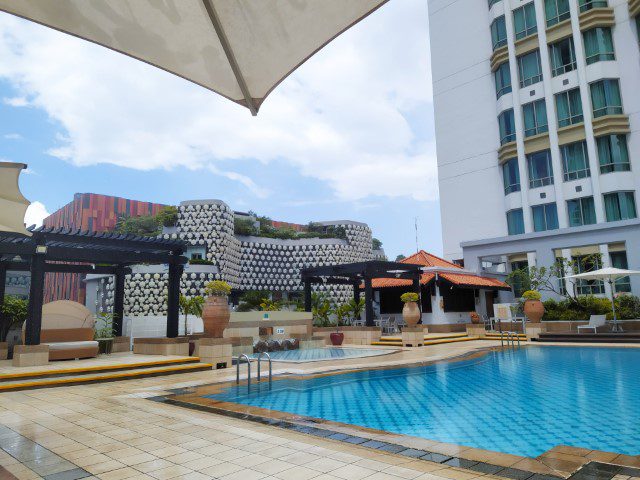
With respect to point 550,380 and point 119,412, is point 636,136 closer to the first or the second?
point 550,380

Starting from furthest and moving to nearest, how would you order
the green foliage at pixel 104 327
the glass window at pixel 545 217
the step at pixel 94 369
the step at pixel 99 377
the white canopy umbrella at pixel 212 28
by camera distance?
A: 1. the glass window at pixel 545 217
2. the green foliage at pixel 104 327
3. the step at pixel 94 369
4. the step at pixel 99 377
5. the white canopy umbrella at pixel 212 28

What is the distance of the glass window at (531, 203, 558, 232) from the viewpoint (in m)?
28.4

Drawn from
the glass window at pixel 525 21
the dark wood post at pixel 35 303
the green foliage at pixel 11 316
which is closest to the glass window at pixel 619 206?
the glass window at pixel 525 21

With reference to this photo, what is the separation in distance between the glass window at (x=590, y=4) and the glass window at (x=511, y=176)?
9.93 meters

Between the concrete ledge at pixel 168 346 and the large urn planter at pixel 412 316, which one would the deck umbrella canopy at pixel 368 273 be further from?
the concrete ledge at pixel 168 346

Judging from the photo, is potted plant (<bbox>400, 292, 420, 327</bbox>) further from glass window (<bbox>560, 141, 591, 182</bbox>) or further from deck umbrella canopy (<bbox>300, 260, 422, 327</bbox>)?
glass window (<bbox>560, 141, 591, 182</bbox>)

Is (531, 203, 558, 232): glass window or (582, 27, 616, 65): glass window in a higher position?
(582, 27, 616, 65): glass window

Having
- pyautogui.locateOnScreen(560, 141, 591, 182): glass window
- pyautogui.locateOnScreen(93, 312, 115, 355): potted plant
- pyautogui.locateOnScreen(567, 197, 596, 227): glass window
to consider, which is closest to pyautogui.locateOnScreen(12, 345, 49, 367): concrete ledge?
pyautogui.locateOnScreen(93, 312, 115, 355): potted plant

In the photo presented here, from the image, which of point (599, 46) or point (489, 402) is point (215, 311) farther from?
point (599, 46)

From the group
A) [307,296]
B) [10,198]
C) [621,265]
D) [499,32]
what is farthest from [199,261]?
[10,198]

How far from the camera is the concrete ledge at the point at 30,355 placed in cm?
1069

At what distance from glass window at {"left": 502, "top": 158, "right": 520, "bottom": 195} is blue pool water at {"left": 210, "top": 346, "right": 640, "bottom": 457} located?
19.8 metres

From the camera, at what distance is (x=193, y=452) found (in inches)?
179

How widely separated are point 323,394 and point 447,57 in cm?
3440
